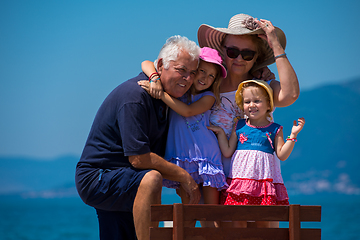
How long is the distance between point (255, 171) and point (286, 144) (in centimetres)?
39

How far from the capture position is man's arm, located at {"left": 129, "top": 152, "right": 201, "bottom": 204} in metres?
3.89

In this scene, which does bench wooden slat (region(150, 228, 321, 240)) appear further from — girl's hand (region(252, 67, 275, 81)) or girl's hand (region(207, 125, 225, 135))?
girl's hand (region(252, 67, 275, 81))

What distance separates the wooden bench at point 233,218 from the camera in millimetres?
3285

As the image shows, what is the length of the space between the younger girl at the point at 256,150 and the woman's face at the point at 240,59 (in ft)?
1.09

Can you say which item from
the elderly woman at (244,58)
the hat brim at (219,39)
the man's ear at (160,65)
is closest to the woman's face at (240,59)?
the elderly woman at (244,58)

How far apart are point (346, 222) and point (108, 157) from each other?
3556 centimetres

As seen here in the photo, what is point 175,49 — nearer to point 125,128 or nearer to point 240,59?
point 240,59

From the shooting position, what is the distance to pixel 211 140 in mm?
4270

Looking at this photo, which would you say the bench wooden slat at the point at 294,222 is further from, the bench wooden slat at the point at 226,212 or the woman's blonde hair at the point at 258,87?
the woman's blonde hair at the point at 258,87

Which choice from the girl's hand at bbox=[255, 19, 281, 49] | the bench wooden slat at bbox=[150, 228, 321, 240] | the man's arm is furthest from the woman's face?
the bench wooden slat at bbox=[150, 228, 321, 240]

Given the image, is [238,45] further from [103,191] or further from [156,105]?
[103,191]

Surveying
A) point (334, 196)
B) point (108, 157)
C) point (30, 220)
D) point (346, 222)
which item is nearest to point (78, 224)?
point (30, 220)

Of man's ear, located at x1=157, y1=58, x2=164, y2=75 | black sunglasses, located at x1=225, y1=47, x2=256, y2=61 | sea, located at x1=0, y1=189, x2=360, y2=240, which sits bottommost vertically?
man's ear, located at x1=157, y1=58, x2=164, y2=75

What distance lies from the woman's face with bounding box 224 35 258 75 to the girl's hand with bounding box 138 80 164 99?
2.85ft
